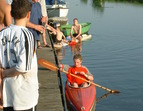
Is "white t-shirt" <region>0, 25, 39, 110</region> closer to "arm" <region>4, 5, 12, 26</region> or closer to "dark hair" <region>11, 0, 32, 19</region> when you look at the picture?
"dark hair" <region>11, 0, 32, 19</region>

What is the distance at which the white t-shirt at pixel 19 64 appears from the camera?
9.20ft

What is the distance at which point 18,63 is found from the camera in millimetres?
2826

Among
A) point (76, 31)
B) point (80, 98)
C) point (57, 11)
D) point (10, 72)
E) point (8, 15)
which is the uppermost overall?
point (8, 15)

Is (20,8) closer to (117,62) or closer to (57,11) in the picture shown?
(117,62)

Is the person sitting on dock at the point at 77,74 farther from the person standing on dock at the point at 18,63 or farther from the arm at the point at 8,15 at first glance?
the person standing on dock at the point at 18,63

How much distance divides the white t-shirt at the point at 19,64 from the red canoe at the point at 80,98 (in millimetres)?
3726

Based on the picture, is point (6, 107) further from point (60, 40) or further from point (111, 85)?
point (60, 40)

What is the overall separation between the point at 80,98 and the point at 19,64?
4087mm

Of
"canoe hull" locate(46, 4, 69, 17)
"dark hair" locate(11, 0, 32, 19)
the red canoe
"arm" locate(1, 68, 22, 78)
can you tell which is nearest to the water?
the red canoe

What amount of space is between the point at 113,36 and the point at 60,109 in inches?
553

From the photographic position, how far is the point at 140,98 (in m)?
8.48

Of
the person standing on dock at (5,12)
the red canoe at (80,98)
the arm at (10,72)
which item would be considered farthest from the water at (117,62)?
the arm at (10,72)

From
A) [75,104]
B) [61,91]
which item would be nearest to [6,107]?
[61,91]

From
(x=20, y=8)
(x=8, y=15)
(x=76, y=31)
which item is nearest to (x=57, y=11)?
(x=76, y=31)
